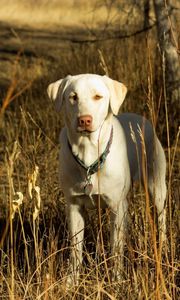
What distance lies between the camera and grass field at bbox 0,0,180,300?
3.29 metres

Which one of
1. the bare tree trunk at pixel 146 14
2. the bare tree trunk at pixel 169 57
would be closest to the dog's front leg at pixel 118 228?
the bare tree trunk at pixel 169 57

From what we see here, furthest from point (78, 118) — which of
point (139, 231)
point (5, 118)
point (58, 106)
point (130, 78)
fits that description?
point (5, 118)

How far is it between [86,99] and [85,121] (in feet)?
0.71

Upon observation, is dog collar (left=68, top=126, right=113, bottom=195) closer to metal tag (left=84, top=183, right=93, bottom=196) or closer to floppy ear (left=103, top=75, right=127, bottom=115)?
metal tag (left=84, top=183, right=93, bottom=196)

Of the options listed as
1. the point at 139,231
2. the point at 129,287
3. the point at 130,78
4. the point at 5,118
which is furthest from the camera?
the point at 5,118

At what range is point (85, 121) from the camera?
3.96 meters

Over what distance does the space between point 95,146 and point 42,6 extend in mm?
13479

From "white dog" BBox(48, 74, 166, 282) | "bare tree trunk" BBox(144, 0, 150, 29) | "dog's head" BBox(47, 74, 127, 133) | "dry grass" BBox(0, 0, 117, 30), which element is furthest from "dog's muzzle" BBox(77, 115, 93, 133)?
"dry grass" BBox(0, 0, 117, 30)

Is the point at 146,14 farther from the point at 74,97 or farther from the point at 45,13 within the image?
the point at 45,13

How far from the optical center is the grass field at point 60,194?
10.8ft

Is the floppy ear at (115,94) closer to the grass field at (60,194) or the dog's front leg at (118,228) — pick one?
the grass field at (60,194)

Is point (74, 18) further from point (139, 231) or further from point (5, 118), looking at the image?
point (139, 231)

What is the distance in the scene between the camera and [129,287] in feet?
11.5

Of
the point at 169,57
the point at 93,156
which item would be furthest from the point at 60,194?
the point at 169,57
